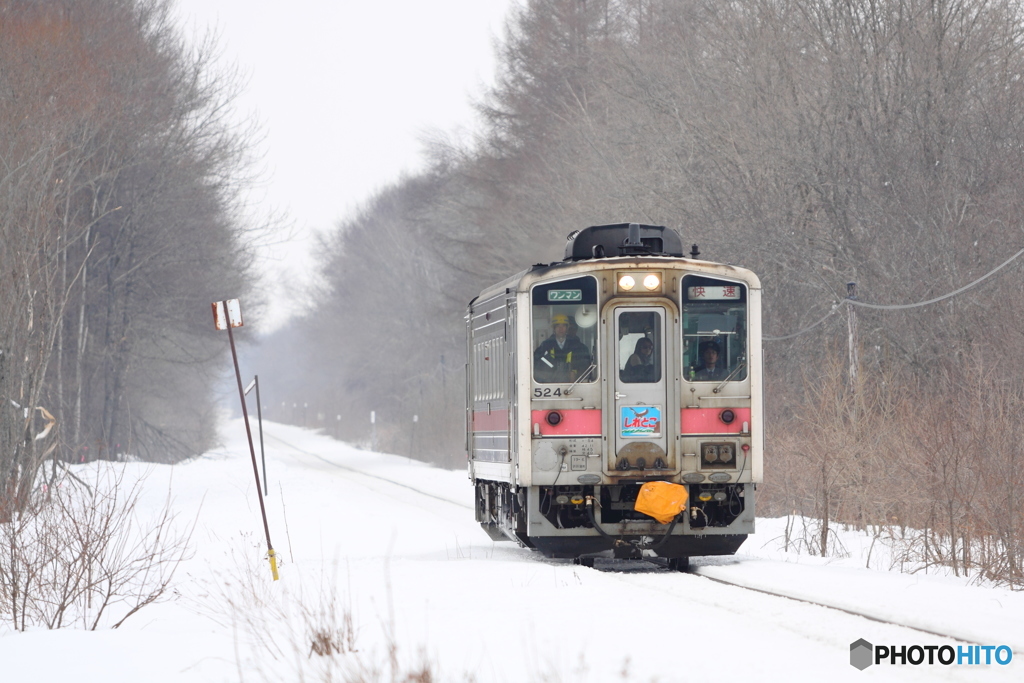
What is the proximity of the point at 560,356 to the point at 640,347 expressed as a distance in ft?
2.66

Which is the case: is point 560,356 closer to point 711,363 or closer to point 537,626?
point 711,363

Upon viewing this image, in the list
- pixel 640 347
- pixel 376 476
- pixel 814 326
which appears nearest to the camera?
pixel 640 347

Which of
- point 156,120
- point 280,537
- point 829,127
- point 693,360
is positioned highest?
point 156,120

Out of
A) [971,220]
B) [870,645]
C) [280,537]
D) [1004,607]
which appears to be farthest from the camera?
[971,220]

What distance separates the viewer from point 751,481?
39.8ft

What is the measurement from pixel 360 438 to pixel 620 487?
55.4m

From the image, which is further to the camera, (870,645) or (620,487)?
(620,487)

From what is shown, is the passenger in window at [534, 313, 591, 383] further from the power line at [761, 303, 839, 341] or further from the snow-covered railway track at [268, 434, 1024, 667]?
the power line at [761, 303, 839, 341]

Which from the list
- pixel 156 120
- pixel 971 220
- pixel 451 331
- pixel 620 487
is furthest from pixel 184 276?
pixel 620 487

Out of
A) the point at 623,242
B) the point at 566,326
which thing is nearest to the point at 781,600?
the point at 566,326

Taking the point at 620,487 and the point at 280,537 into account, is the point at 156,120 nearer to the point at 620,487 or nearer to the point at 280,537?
the point at 280,537

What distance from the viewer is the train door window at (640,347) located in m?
12.2

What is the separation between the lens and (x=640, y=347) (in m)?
12.3

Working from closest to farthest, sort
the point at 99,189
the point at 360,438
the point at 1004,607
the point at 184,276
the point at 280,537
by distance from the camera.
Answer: the point at 1004,607
the point at 280,537
the point at 99,189
the point at 184,276
the point at 360,438
